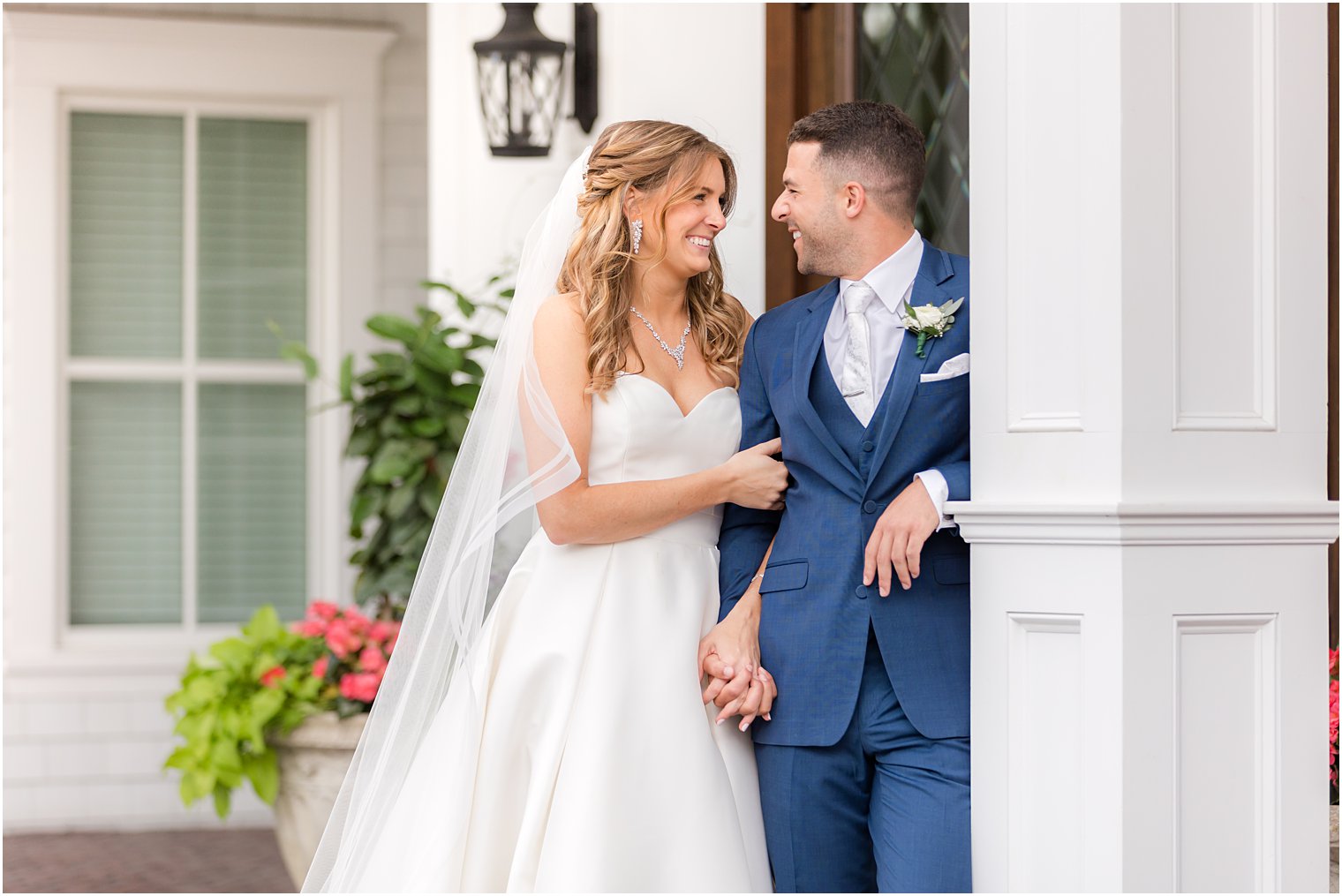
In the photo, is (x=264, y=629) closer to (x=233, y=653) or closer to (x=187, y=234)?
(x=233, y=653)

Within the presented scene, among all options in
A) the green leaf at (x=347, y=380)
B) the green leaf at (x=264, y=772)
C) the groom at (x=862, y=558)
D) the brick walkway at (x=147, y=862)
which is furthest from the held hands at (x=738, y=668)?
the brick walkway at (x=147, y=862)

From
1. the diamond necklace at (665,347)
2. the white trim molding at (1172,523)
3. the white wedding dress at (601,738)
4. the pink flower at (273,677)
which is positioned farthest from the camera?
the pink flower at (273,677)

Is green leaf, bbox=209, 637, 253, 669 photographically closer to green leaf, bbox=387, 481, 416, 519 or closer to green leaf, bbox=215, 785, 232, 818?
green leaf, bbox=215, 785, 232, 818

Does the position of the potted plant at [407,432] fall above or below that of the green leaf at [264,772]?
above

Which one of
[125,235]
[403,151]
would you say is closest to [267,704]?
[125,235]

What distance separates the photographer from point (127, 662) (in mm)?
6059

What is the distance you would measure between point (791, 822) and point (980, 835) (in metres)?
0.49

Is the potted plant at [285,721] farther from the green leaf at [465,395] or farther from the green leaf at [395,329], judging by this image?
the green leaf at [395,329]

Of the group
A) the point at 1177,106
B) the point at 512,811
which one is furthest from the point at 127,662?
the point at 1177,106

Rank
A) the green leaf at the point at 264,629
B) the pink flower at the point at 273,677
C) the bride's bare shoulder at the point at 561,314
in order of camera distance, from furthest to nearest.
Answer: the green leaf at the point at 264,629 < the pink flower at the point at 273,677 < the bride's bare shoulder at the point at 561,314

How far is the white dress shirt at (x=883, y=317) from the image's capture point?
8.15ft

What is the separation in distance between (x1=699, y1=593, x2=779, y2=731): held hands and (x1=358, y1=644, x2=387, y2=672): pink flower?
5.74 feet

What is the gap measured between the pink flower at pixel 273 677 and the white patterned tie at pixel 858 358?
228 cm

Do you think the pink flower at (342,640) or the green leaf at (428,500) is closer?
the pink flower at (342,640)
